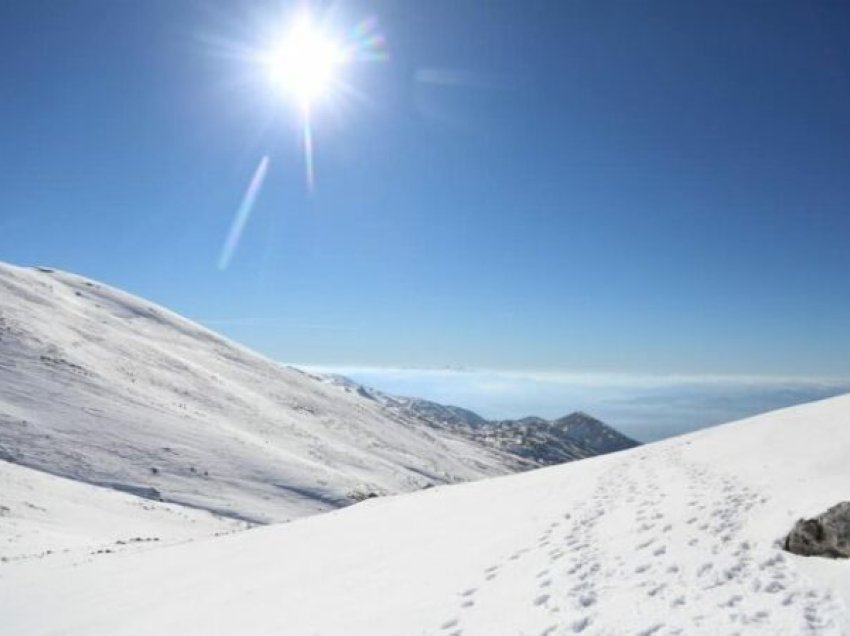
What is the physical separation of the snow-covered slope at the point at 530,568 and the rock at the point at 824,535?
28cm

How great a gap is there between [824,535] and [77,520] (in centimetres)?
3034

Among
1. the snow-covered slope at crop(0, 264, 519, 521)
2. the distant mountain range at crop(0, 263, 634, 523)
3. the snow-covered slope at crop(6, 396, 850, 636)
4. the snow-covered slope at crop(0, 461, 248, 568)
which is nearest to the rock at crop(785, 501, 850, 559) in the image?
the snow-covered slope at crop(6, 396, 850, 636)

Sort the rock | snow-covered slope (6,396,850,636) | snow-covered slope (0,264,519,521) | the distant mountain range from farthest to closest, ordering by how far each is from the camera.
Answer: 1. snow-covered slope (0,264,519,521)
2. the distant mountain range
3. the rock
4. snow-covered slope (6,396,850,636)

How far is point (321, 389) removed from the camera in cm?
9844

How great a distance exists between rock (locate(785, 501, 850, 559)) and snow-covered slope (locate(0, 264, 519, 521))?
33151mm

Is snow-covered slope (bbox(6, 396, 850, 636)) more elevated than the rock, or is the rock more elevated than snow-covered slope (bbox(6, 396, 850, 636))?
the rock

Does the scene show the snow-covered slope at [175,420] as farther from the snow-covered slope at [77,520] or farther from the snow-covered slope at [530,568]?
the snow-covered slope at [530,568]

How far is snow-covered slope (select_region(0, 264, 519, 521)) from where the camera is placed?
1528 inches

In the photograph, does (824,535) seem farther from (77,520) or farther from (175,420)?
(175,420)

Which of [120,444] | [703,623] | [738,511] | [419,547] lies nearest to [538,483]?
[419,547]

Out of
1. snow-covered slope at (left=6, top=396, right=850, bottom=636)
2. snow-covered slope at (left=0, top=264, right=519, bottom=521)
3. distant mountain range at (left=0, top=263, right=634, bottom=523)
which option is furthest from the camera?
snow-covered slope at (left=0, top=264, right=519, bottom=521)

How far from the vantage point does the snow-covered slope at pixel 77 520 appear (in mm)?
20906

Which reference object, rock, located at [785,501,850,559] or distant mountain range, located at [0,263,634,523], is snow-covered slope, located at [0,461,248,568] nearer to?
distant mountain range, located at [0,263,634,523]

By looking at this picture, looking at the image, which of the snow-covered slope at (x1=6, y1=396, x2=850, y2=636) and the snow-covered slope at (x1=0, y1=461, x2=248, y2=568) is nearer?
the snow-covered slope at (x1=6, y1=396, x2=850, y2=636)
